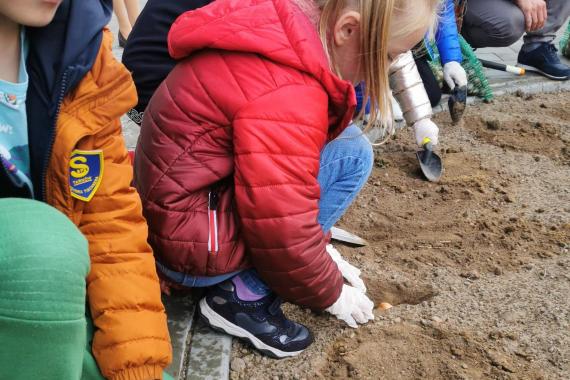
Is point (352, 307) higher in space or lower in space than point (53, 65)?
lower

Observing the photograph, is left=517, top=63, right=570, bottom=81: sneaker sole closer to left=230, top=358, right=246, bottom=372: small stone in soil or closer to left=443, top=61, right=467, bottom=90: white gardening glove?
left=443, top=61, right=467, bottom=90: white gardening glove

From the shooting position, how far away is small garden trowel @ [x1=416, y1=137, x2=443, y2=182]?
9.46 feet

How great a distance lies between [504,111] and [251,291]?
7.95ft

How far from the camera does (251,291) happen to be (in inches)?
71.8

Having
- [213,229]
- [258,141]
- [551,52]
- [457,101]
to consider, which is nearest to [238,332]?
[213,229]

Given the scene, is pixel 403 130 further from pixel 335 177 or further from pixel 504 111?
pixel 335 177

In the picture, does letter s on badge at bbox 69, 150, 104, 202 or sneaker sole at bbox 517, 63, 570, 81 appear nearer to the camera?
letter s on badge at bbox 69, 150, 104, 202

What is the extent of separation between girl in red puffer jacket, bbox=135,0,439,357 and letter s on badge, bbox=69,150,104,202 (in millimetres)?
257

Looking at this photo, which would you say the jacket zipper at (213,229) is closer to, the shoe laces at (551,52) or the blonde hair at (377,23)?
the blonde hair at (377,23)

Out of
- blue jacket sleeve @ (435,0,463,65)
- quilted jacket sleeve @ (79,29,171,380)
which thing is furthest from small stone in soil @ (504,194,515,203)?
quilted jacket sleeve @ (79,29,171,380)

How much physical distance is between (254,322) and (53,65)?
876 mm

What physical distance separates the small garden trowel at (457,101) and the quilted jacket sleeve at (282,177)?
1847mm

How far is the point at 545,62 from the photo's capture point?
4219 millimetres

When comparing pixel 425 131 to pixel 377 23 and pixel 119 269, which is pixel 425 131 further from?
pixel 119 269
